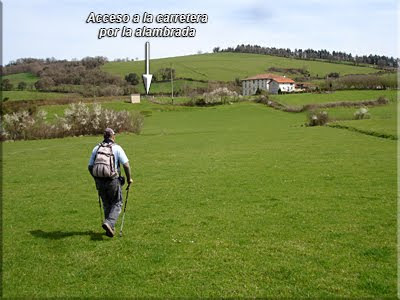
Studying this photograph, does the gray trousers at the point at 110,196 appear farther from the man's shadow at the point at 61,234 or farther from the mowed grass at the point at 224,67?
the mowed grass at the point at 224,67

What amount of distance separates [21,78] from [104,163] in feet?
453

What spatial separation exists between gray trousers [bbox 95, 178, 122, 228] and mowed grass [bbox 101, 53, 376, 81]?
13688cm

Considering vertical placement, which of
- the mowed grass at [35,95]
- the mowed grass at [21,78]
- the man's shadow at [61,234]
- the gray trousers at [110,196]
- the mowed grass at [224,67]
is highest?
the mowed grass at [224,67]

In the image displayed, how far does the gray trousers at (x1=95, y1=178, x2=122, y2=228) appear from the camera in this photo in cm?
1255

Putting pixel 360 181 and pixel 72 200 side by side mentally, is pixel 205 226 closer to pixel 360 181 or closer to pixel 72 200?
pixel 72 200

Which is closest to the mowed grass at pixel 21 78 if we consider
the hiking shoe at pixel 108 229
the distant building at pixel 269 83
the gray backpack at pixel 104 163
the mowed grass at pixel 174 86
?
the mowed grass at pixel 174 86

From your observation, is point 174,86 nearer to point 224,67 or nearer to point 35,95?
point 224,67

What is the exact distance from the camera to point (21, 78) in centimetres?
13700

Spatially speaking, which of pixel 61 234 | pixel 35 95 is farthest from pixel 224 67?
pixel 61 234

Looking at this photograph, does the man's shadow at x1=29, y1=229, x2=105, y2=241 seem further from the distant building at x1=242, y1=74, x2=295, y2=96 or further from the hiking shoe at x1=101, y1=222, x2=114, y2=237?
the distant building at x1=242, y1=74, x2=295, y2=96

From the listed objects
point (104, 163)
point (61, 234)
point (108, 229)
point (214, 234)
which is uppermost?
point (104, 163)

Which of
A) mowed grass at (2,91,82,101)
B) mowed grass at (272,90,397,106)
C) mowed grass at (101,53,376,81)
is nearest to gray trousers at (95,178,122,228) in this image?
mowed grass at (272,90,397,106)

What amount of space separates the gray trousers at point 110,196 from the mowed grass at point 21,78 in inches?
4952

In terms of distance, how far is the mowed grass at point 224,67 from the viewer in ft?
516
